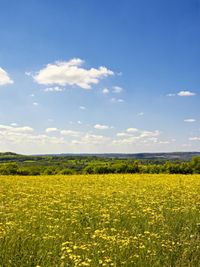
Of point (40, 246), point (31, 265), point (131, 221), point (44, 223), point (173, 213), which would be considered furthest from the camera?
point (173, 213)

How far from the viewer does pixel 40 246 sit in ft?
24.5

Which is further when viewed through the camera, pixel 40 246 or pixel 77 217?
pixel 77 217

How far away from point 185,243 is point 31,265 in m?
2.97

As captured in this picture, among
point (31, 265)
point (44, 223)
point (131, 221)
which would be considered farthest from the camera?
point (131, 221)

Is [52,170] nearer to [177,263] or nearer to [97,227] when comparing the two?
[97,227]

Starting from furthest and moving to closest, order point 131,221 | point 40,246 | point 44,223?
point 131,221 < point 44,223 < point 40,246

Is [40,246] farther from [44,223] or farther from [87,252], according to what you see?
[44,223]

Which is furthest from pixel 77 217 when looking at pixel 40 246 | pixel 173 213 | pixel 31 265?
pixel 31 265

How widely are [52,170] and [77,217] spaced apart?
1256 inches

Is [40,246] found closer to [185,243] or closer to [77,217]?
[185,243]

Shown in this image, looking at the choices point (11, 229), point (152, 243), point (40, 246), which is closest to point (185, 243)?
point (152, 243)

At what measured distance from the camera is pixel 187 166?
134ft

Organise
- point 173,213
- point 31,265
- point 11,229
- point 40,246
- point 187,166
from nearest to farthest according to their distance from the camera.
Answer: point 31,265, point 40,246, point 11,229, point 173,213, point 187,166

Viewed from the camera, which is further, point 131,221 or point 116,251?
point 131,221
